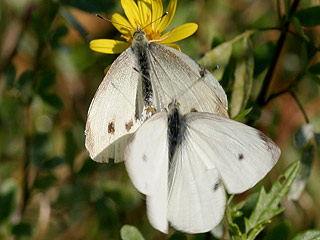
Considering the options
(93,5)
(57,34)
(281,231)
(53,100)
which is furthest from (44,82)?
(281,231)

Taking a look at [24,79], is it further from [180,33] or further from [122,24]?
[180,33]

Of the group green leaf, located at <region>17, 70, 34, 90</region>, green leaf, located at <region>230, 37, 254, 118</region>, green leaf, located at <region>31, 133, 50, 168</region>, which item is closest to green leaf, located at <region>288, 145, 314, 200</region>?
green leaf, located at <region>230, 37, 254, 118</region>

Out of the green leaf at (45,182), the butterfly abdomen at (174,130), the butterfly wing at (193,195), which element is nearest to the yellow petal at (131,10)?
the butterfly abdomen at (174,130)

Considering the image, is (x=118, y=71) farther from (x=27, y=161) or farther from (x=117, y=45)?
(x=27, y=161)

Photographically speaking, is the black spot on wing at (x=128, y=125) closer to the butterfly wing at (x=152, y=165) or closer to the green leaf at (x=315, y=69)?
the butterfly wing at (x=152, y=165)

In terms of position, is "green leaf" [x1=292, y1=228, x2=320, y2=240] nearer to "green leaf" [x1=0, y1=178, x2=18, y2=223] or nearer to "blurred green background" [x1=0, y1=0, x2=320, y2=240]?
"blurred green background" [x1=0, y1=0, x2=320, y2=240]

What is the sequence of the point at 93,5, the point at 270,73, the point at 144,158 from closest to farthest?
the point at 144,158 < the point at 270,73 < the point at 93,5

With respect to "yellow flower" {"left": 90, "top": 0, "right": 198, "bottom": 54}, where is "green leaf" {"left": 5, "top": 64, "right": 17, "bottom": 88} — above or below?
below
